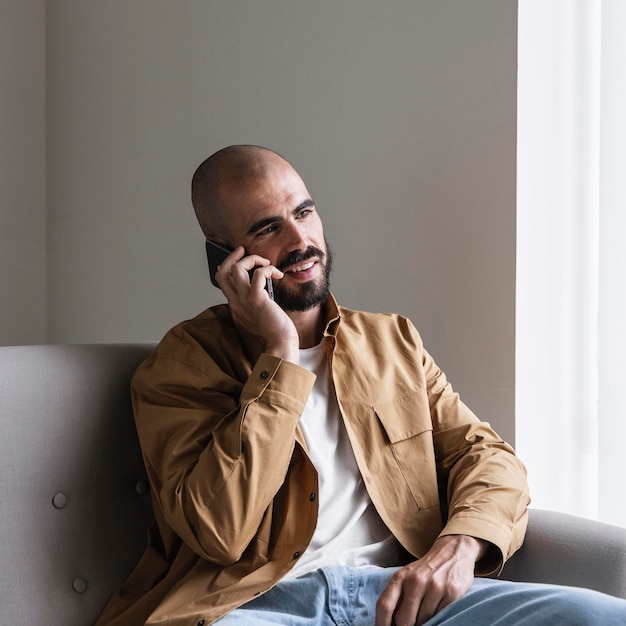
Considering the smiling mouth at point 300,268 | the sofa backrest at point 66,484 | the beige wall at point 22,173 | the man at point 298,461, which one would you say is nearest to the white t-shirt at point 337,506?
the man at point 298,461

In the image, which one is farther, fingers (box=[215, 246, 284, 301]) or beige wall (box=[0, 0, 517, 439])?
beige wall (box=[0, 0, 517, 439])

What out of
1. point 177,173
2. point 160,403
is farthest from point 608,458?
point 177,173

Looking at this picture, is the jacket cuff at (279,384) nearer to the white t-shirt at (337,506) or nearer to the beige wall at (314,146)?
the white t-shirt at (337,506)

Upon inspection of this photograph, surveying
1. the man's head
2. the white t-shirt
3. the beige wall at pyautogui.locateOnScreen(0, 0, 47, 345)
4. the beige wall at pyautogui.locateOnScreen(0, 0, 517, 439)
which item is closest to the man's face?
the man's head

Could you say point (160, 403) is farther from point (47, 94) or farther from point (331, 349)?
point (47, 94)

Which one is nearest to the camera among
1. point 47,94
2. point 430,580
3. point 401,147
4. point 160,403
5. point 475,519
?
point 430,580

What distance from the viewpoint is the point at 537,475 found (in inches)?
73.2

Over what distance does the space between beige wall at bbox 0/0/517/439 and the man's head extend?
1.23 ft

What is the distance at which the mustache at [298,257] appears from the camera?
5.22 ft

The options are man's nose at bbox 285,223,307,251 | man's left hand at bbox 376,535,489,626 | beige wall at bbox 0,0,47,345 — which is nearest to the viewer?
man's left hand at bbox 376,535,489,626

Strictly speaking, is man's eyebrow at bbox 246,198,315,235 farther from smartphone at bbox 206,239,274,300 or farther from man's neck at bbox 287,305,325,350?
man's neck at bbox 287,305,325,350

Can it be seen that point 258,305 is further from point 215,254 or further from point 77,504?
point 77,504

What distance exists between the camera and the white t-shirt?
4.71 ft

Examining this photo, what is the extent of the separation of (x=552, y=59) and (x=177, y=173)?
113cm
